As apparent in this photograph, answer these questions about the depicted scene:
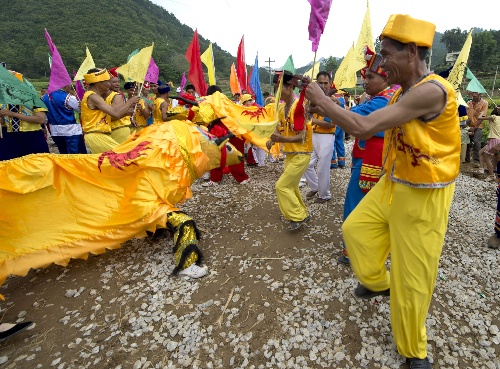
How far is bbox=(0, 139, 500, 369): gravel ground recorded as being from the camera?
2.50 m

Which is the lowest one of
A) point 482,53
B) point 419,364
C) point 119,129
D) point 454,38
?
point 419,364

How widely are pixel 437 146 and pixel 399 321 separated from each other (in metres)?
1.33

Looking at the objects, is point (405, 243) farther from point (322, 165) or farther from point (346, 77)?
point (346, 77)

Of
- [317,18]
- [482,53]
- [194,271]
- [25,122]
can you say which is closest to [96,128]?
[25,122]

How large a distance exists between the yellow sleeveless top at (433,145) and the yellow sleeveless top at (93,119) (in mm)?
4805

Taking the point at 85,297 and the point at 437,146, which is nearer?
the point at 437,146

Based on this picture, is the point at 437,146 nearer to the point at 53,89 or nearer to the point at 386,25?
the point at 386,25

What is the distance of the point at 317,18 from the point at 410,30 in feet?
3.26

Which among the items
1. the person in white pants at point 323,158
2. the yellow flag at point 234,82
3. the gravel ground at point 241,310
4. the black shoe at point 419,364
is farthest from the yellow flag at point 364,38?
the yellow flag at point 234,82

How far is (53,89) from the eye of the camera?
5.77 meters

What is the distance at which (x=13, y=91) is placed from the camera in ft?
13.2

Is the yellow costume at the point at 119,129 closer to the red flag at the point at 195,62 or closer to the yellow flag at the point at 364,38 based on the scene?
the red flag at the point at 195,62

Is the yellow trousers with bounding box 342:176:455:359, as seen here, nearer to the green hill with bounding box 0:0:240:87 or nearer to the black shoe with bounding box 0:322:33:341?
the black shoe with bounding box 0:322:33:341

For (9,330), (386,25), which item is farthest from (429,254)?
(9,330)
